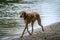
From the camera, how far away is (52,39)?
62.7 inches

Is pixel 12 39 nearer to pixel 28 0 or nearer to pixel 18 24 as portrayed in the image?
pixel 18 24

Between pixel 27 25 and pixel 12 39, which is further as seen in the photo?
pixel 27 25

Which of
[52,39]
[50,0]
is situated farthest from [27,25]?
[50,0]

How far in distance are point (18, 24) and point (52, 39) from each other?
3.02 feet

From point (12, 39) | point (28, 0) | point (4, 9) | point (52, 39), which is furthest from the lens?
point (28, 0)

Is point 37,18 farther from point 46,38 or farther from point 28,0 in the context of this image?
point 28,0

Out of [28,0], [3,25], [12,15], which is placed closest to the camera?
[3,25]

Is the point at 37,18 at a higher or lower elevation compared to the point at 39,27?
higher

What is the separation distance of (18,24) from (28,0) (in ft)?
4.39

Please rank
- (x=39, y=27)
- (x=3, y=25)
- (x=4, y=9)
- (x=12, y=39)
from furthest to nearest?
1. (x=4, y=9)
2. (x=3, y=25)
3. (x=39, y=27)
4. (x=12, y=39)

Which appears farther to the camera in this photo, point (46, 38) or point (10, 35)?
point (10, 35)

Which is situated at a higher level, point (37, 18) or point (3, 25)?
point (37, 18)

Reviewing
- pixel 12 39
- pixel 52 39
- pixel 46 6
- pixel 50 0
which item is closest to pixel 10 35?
pixel 12 39

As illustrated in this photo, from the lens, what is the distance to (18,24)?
245cm
